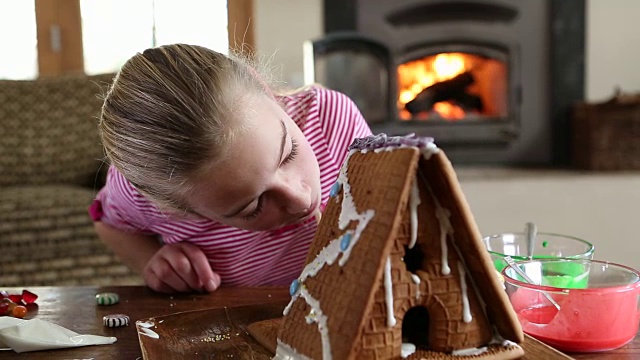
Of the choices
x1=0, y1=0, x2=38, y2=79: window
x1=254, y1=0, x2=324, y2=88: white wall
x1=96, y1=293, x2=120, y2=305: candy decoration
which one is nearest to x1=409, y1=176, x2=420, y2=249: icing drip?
x1=96, y1=293, x2=120, y2=305: candy decoration

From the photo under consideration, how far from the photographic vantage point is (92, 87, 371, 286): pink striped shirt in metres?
1.07

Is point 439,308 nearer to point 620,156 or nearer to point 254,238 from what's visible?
point 254,238

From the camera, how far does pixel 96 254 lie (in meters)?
1.90

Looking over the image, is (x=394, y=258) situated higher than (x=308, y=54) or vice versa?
(x=308, y=54)

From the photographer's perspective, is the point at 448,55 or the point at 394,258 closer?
the point at 394,258

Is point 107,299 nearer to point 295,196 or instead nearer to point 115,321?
point 115,321

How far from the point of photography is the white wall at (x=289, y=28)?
107 inches

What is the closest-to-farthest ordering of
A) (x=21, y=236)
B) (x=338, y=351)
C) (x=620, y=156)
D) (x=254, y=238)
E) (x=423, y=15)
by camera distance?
(x=338, y=351) < (x=254, y=238) < (x=21, y=236) < (x=620, y=156) < (x=423, y=15)

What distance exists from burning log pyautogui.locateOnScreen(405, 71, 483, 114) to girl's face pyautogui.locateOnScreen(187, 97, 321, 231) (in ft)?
6.78

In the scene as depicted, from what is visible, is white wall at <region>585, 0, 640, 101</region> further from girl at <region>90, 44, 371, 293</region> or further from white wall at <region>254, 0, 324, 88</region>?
girl at <region>90, 44, 371, 293</region>

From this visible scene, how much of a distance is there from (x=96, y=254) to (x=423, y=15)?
66.2 inches

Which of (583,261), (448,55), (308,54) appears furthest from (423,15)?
(583,261)

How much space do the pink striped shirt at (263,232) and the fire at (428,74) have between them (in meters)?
1.72

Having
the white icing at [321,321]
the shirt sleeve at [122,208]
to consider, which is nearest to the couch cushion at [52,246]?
the shirt sleeve at [122,208]
